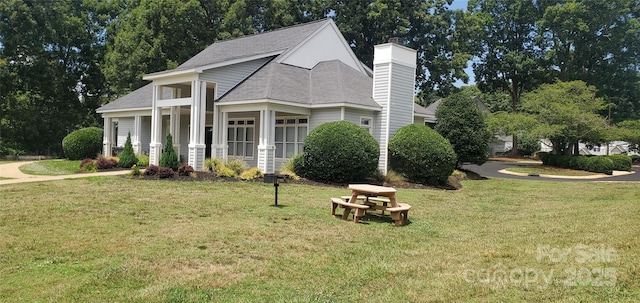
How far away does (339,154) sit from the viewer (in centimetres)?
1642

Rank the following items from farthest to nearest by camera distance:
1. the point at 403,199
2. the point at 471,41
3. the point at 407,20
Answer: the point at 471,41
the point at 407,20
the point at 403,199

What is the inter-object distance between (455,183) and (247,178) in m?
9.00

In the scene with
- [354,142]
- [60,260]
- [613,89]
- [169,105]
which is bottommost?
[60,260]

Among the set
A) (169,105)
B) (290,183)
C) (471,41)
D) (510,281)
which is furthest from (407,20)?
(510,281)

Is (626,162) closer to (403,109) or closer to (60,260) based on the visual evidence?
(403,109)

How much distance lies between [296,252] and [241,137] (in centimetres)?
1657

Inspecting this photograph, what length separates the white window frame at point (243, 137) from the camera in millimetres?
22156

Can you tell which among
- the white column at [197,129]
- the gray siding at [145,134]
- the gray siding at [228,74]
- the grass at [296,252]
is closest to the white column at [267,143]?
the white column at [197,129]

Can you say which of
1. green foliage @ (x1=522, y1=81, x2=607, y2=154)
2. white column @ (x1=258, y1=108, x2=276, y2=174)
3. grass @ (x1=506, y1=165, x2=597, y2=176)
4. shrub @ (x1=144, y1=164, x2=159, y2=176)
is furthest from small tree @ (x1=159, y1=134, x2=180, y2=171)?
green foliage @ (x1=522, y1=81, x2=607, y2=154)

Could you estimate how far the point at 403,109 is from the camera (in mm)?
20109

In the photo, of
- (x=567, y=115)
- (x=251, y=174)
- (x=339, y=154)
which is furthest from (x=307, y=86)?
(x=567, y=115)

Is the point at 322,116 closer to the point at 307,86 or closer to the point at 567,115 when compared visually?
the point at 307,86

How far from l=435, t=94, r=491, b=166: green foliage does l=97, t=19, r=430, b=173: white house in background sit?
1.29 m

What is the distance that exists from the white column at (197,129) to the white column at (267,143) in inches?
108
